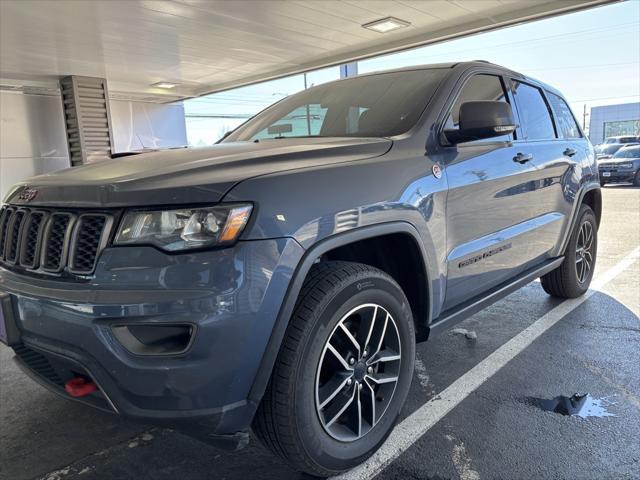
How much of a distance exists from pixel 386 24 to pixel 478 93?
661cm

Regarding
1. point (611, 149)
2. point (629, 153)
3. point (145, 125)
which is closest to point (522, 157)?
point (145, 125)

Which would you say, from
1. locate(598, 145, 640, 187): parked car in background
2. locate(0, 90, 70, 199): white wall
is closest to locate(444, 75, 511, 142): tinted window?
locate(0, 90, 70, 199): white wall

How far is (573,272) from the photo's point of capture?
4.45m

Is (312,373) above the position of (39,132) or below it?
below

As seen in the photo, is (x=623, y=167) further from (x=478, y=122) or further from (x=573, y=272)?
(x=478, y=122)

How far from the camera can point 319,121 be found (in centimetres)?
324

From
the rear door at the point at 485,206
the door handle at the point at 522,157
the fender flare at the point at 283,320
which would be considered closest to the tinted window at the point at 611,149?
the door handle at the point at 522,157

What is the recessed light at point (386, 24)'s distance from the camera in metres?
8.81

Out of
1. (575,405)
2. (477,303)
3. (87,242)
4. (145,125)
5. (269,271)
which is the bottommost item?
(575,405)

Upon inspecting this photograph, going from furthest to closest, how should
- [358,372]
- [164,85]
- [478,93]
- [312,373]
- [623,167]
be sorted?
[623,167] → [164,85] → [478,93] → [358,372] → [312,373]

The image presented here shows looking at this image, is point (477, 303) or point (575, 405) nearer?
point (575, 405)

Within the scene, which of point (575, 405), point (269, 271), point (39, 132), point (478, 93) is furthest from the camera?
point (39, 132)

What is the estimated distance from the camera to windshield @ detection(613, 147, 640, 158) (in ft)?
58.1

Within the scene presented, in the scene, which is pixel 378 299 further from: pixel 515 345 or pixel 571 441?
pixel 515 345
